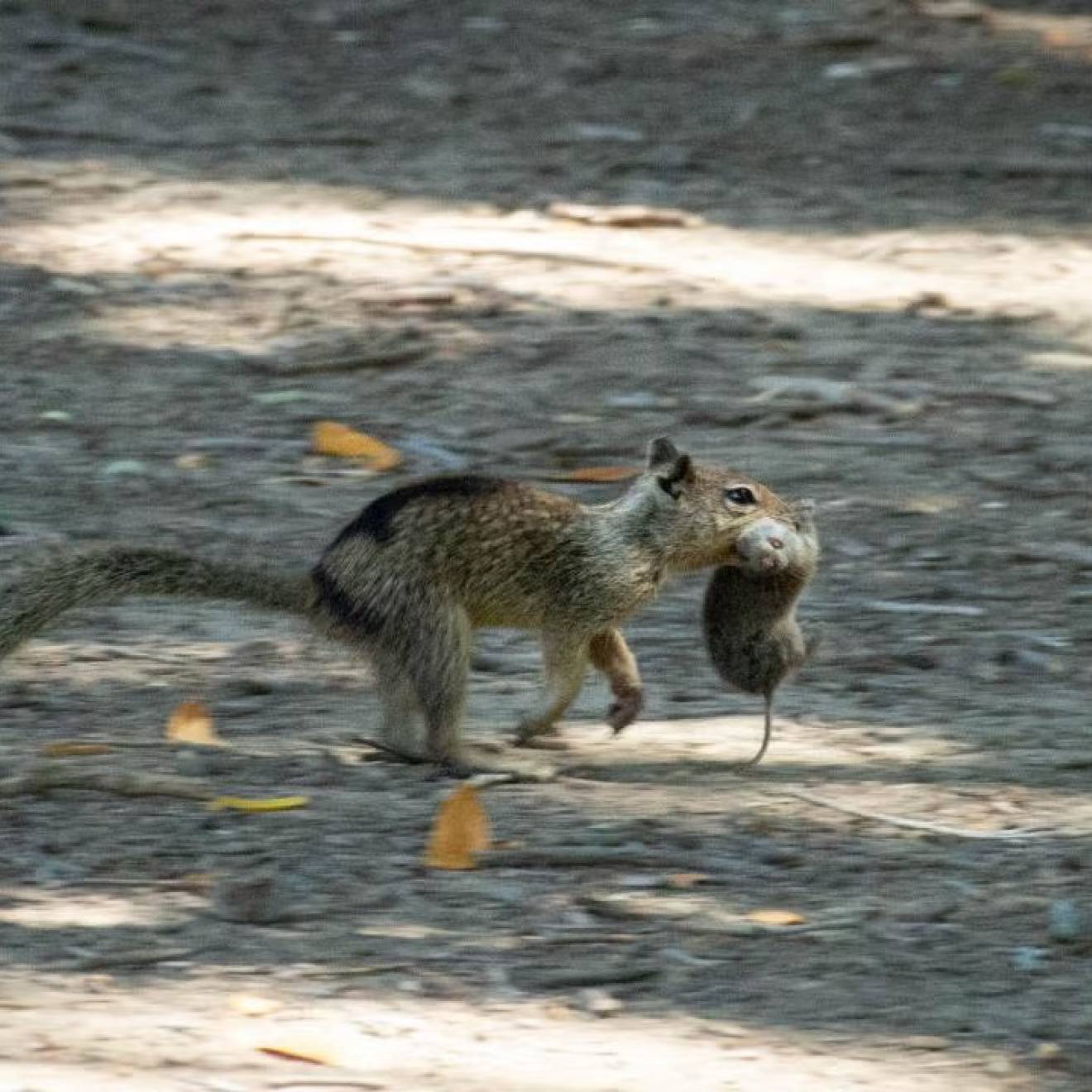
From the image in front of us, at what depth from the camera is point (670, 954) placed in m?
4.82

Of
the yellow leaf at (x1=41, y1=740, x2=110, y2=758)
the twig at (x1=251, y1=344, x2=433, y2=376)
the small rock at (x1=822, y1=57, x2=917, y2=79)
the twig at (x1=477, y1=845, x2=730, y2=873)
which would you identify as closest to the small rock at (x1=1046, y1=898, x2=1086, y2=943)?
the twig at (x1=477, y1=845, x2=730, y2=873)

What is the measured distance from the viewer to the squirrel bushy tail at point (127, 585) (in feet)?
A: 18.5

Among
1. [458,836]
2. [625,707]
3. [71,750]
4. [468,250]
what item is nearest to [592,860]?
[458,836]

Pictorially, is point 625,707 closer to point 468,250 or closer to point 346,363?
point 346,363

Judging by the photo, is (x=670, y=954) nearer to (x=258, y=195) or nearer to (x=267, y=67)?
(x=258, y=195)

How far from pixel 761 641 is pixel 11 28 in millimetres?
8225

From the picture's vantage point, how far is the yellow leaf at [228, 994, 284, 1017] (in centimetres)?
446

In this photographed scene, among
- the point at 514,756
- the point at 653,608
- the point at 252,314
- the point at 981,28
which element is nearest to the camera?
the point at 514,756

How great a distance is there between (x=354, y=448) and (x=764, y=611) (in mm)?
2674

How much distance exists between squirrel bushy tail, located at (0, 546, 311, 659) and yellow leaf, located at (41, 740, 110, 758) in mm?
279

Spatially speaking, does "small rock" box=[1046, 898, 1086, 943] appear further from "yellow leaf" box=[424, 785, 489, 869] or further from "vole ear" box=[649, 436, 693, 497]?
"vole ear" box=[649, 436, 693, 497]

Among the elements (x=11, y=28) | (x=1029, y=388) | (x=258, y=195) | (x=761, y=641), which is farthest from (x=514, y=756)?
(x=11, y=28)

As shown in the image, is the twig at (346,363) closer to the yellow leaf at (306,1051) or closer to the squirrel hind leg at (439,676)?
the squirrel hind leg at (439,676)

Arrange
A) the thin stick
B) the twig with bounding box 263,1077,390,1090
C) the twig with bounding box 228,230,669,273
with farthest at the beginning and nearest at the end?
the thin stick, the twig with bounding box 228,230,669,273, the twig with bounding box 263,1077,390,1090
